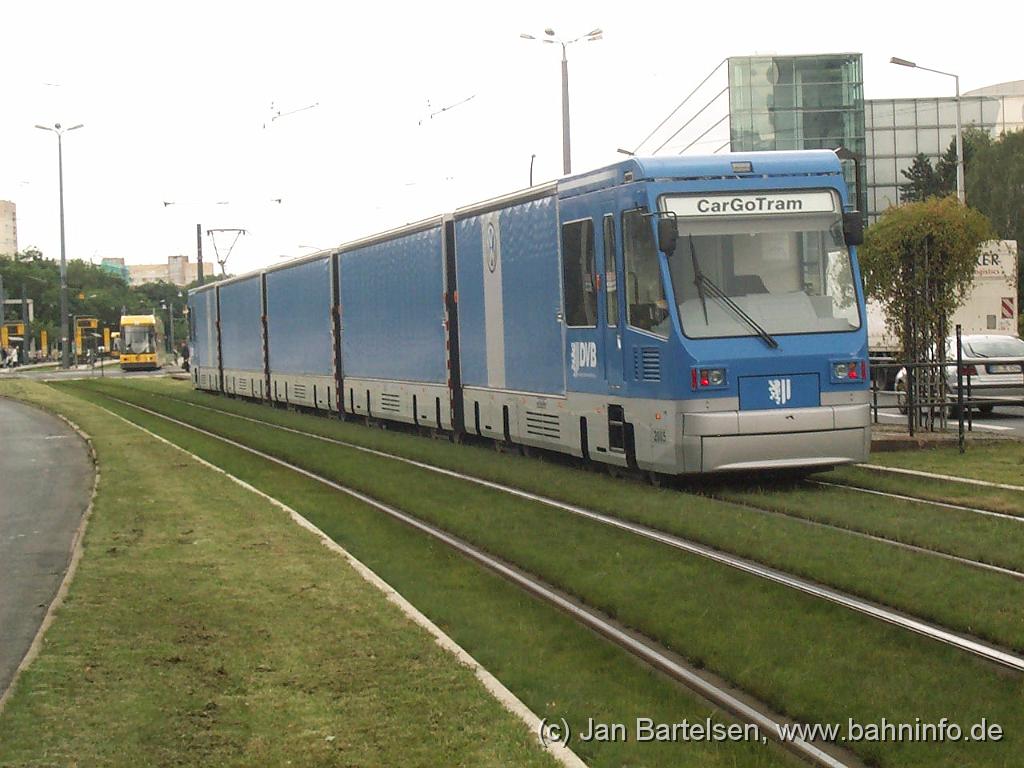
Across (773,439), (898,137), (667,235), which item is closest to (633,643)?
(773,439)

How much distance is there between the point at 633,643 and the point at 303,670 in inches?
68.7

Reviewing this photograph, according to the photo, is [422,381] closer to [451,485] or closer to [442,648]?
[451,485]

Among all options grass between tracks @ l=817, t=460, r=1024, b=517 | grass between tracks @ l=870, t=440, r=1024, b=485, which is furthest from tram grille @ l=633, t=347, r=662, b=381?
grass between tracks @ l=870, t=440, r=1024, b=485

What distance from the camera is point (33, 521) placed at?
16359 mm

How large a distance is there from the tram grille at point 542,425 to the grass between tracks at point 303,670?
6.08 metres

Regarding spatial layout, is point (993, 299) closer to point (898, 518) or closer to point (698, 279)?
point (698, 279)

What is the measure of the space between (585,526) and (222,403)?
32.7 m

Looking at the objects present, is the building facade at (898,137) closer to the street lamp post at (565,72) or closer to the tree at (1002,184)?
the tree at (1002,184)

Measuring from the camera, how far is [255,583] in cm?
1128

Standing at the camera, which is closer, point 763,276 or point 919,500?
point 919,500

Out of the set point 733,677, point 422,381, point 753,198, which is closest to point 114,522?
point 753,198

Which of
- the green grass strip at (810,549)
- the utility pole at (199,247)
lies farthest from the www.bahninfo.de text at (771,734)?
the utility pole at (199,247)

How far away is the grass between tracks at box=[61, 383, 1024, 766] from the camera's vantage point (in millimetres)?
7125

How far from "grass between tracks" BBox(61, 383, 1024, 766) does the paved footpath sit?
246 cm
